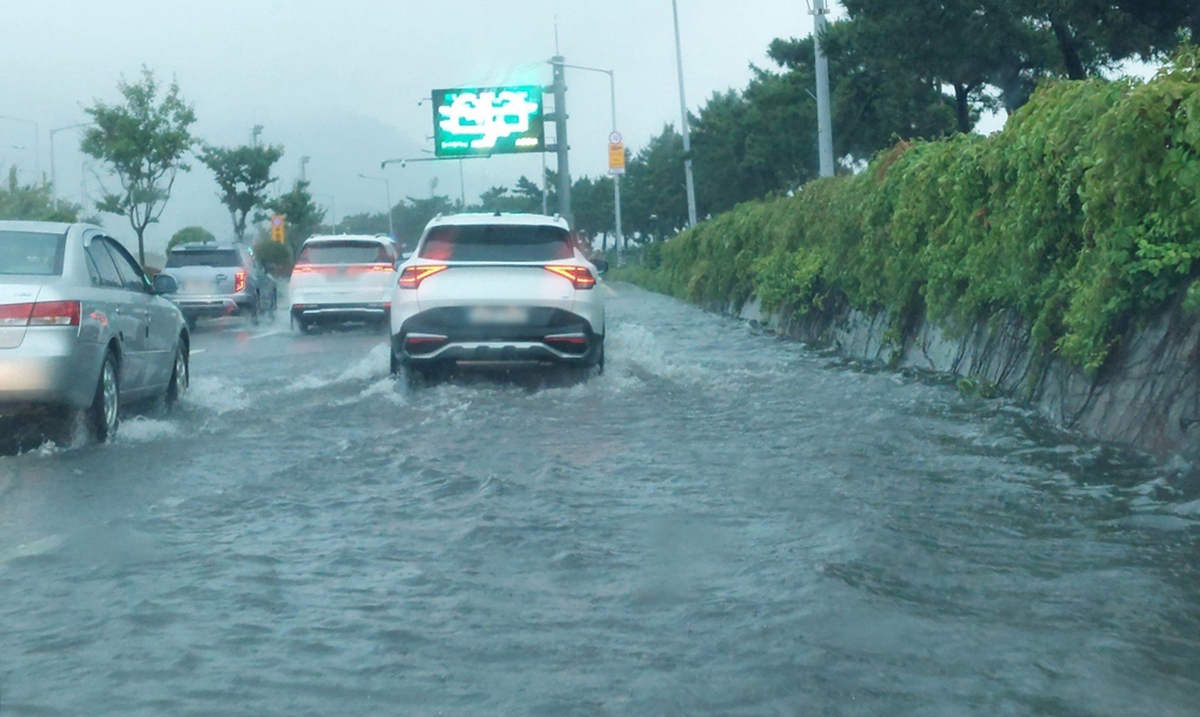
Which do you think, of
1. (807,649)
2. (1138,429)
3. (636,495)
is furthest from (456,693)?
(1138,429)

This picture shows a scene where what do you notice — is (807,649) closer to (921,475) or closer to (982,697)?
(982,697)

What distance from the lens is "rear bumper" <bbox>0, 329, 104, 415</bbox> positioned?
8.88 m

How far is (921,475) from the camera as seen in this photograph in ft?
26.9

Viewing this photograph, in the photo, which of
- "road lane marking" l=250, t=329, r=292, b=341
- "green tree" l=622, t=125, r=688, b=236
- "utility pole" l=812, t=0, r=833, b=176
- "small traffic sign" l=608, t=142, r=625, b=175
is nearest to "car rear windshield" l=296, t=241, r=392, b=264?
"road lane marking" l=250, t=329, r=292, b=341

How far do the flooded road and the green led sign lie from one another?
113ft

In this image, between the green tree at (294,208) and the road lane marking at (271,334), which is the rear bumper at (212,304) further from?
the green tree at (294,208)

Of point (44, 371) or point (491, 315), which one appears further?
point (491, 315)

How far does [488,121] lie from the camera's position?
147 feet

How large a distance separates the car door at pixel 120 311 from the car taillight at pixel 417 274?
2462mm

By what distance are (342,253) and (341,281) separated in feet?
1.73

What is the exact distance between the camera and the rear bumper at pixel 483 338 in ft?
40.6

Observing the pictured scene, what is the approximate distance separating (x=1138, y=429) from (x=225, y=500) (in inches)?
199

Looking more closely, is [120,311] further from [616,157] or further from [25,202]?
[25,202]

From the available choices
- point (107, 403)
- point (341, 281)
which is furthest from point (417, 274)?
point (341, 281)
